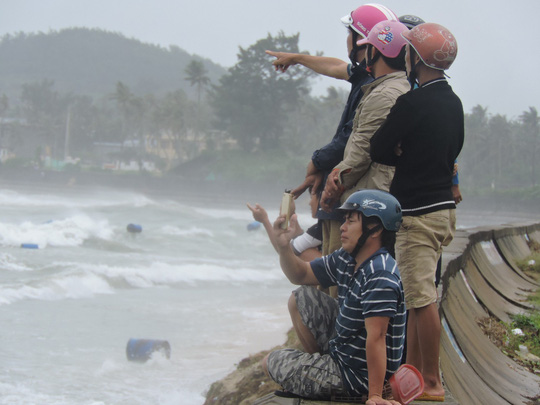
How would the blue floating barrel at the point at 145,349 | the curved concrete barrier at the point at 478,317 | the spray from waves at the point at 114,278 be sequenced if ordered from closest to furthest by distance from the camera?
the curved concrete barrier at the point at 478,317 < the blue floating barrel at the point at 145,349 < the spray from waves at the point at 114,278

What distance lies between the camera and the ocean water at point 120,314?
7320mm

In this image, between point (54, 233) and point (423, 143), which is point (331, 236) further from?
point (54, 233)

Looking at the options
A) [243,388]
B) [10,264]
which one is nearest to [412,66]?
[243,388]

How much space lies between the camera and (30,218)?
36.6m

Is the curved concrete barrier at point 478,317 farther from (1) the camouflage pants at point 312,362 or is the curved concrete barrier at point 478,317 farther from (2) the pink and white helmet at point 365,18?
(2) the pink and white helmet at point 365,18

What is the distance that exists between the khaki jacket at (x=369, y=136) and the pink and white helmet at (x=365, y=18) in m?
0.30

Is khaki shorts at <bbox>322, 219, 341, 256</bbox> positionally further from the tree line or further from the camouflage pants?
the tree line

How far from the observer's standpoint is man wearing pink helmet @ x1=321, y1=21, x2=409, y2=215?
2.92 m

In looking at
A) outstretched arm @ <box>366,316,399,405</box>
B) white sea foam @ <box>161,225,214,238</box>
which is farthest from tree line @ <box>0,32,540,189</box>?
outstretched arm @ <box>366,316,399,405</box>

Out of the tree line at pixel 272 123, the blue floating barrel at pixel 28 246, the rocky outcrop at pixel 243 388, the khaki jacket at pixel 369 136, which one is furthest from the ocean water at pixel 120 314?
the tree line at pixel 272 123

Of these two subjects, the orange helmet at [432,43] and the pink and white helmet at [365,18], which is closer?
the orange helmet at [432,43]

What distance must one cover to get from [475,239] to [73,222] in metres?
21.3

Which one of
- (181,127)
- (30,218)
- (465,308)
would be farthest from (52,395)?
(181,127)

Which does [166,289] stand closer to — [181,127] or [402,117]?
[402,117]
